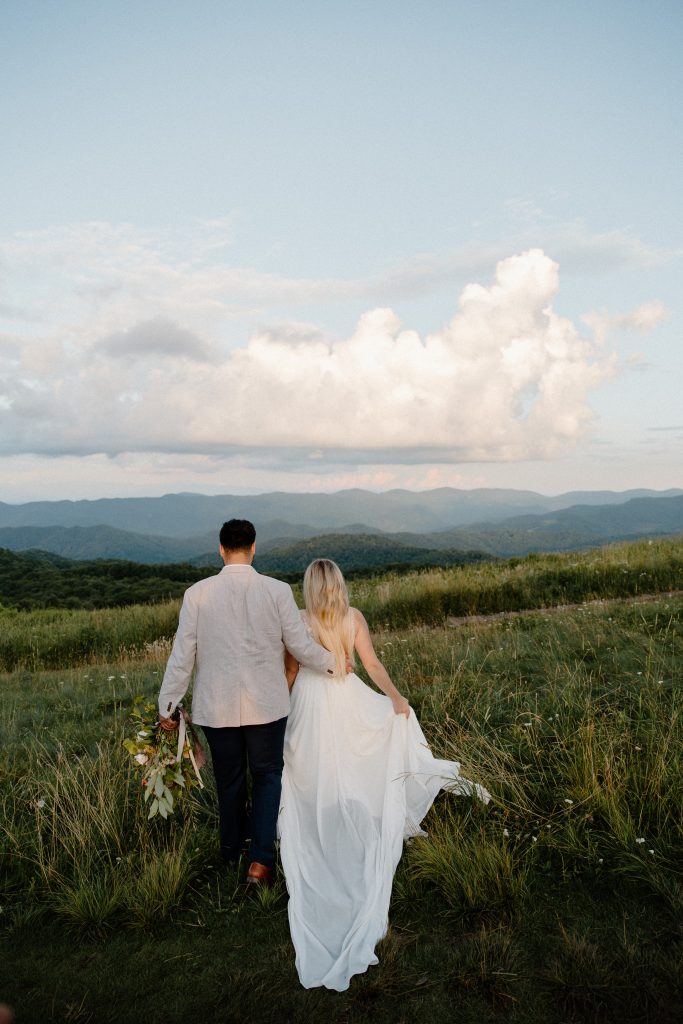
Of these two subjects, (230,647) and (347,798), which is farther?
(347,798)

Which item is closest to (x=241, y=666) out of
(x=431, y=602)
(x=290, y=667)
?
(x=290, y=667)

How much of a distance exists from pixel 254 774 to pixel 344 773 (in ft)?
2.41

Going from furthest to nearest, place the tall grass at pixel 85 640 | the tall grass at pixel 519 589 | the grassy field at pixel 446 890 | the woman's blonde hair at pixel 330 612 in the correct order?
the tall grass at pixel 519 589
the tall grass at pixel 85 640
the woman's blonde hair at pixel 330 612
the grassy field at pixel 446 890

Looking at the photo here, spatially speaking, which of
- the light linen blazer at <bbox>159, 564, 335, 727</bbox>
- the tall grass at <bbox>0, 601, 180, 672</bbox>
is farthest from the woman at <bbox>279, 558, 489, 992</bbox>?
the tall grass at <bbox>0, 601, 180, 672</bbox>

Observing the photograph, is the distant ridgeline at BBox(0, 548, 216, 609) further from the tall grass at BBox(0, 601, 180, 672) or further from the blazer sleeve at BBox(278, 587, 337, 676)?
the blazer sleeve at BBox(278, 587, 337, 676)

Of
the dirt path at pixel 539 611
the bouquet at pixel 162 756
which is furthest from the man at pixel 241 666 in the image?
the dirt path at pixel 539 611

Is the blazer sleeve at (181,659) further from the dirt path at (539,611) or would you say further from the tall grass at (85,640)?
the tall grass at (85,640)

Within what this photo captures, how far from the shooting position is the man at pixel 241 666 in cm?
493

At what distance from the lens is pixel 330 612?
215 inches

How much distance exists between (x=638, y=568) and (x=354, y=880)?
14705 mm

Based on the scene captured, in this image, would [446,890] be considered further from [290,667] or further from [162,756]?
[162,756]

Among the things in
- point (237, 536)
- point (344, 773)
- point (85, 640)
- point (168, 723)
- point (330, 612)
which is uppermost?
point (237, 536)

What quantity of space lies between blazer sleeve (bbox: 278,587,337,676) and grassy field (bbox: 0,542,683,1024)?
157 centimetres

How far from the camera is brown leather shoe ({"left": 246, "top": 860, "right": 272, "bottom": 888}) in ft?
16.3
